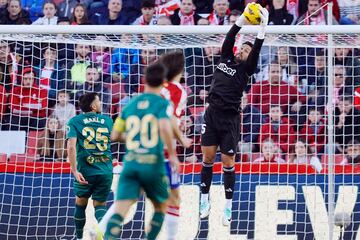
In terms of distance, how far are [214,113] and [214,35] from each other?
197 centimetres

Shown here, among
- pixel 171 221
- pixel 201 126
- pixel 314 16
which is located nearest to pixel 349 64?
pixel 314 16

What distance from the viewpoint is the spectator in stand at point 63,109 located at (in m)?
15.9

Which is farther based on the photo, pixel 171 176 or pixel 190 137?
pixel 190 137

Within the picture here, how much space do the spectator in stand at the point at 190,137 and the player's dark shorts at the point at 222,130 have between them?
217 centimetres

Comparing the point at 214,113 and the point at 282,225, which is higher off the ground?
the point at 214,113

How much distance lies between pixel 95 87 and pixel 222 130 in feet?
10.6

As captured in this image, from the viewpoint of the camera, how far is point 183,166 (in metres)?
15.7

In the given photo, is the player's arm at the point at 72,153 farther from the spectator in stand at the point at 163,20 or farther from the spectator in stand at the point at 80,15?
the spectator in stand at the point at 163,20

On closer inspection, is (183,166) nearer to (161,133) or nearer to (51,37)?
(51,37)

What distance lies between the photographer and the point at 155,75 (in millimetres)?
10266

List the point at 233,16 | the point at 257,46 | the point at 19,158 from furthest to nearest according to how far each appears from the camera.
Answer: the point at 233,16 → the point at 19,158 → the point at 257,46

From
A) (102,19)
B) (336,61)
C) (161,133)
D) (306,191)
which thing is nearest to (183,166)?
(306,191)

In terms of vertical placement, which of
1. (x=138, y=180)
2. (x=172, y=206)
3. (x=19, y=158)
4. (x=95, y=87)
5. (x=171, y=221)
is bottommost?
(x=19, y=158)

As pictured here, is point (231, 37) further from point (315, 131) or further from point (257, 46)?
point (315, 131)
